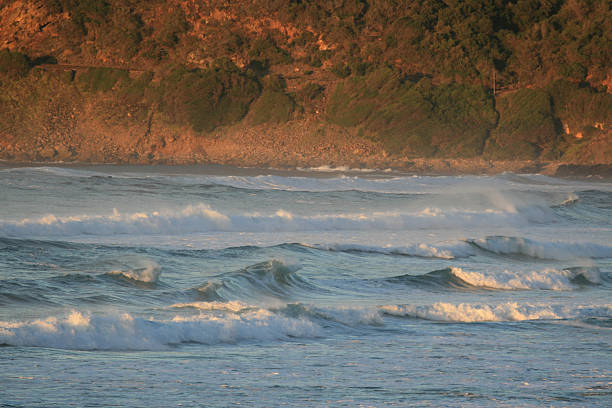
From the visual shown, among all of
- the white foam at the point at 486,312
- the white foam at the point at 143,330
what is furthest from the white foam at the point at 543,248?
the white foam at the point at 143,330

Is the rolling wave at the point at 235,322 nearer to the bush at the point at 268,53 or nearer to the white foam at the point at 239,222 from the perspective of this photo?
the white foam at the point at 239,222

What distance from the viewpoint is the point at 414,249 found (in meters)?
13.0

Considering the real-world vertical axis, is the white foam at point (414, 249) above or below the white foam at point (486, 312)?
→ below

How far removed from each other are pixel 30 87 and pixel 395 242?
4728 centimetres

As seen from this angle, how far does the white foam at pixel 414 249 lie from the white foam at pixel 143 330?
6.04 meters

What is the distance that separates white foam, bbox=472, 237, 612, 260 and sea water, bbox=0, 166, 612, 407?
49mm

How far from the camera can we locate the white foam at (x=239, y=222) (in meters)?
13.9

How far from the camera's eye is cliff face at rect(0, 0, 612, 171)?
4688cm

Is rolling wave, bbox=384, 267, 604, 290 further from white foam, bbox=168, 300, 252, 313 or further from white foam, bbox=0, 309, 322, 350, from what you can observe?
white foam, bbox=0, 309, 322, 350

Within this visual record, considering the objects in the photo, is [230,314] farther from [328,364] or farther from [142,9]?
[142,9]

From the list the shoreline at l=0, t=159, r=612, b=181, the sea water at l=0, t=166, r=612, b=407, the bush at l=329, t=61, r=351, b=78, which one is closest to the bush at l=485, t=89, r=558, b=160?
the shoreline at l=0, t=159, r=612, b=181

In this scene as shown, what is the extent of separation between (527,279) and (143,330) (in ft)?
19.2

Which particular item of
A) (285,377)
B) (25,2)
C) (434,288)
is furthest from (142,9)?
(285,377)

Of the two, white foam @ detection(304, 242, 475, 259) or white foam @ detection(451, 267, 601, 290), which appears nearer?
white foam @ detection(451, 267, 601, 290)
